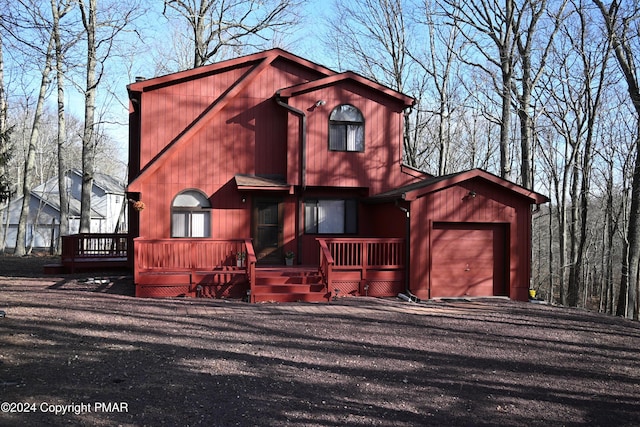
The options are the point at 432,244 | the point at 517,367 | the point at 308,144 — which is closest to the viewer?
the point at 517,367

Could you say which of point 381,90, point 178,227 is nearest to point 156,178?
point 178,227

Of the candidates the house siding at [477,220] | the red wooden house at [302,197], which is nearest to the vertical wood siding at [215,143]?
the red wooden house at [302,197]

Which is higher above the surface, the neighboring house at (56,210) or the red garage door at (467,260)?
the neighboring house at (56,210)

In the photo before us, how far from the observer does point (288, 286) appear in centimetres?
1198

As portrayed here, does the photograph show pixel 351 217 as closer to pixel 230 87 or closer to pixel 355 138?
pixel 355 138

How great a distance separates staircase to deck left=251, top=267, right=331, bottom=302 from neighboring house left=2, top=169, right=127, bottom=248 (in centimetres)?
2304

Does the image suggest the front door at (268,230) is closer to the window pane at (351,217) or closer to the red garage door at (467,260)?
the window pane at (351,217)

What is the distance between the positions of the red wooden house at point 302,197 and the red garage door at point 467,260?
31 mm

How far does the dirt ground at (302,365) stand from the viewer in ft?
15.8

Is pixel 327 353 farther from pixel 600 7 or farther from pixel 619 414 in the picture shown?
pixel 600 7

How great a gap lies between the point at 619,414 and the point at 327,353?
3660 millimetres

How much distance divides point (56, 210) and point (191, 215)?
2779 centimetres

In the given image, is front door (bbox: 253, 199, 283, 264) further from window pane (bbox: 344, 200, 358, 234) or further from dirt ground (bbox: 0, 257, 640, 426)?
dirt ground (bbox: 0, 257, 640, 426)

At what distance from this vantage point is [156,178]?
44.2ft
